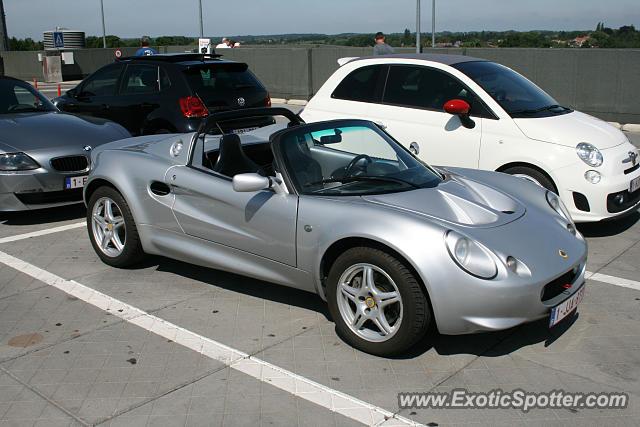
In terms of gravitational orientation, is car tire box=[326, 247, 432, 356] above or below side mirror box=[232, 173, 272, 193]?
below

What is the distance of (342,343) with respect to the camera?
432 centimetres

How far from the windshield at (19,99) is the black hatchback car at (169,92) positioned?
45.6 inches

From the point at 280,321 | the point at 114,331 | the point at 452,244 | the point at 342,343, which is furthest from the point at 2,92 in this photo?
the point at 452,244

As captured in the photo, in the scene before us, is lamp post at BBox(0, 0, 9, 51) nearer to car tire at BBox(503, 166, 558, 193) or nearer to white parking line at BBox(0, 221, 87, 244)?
white parking line at BBox(0, 221, 87, 244)

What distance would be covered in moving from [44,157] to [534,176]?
5.12m

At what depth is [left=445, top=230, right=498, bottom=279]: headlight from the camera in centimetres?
375

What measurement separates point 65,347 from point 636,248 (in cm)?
502

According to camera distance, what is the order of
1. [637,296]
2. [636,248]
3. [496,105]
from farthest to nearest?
[496,105] < [636,248] < [637,296]

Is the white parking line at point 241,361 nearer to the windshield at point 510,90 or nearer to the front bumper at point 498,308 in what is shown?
the front bumper at point 498,308

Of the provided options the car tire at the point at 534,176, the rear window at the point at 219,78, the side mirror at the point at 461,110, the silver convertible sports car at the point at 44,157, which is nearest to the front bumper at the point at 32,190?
the silver convertible sports car at the point at 44,157

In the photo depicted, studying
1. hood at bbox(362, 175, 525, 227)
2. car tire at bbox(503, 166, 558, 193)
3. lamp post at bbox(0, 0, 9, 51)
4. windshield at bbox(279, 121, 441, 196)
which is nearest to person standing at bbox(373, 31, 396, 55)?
car tire at bbox(503, 166, 558, 193)

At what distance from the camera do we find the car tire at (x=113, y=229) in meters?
5.56

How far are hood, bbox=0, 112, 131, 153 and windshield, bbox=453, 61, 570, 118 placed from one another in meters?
4.14

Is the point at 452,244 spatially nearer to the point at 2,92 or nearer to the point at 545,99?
the point at 545,99
